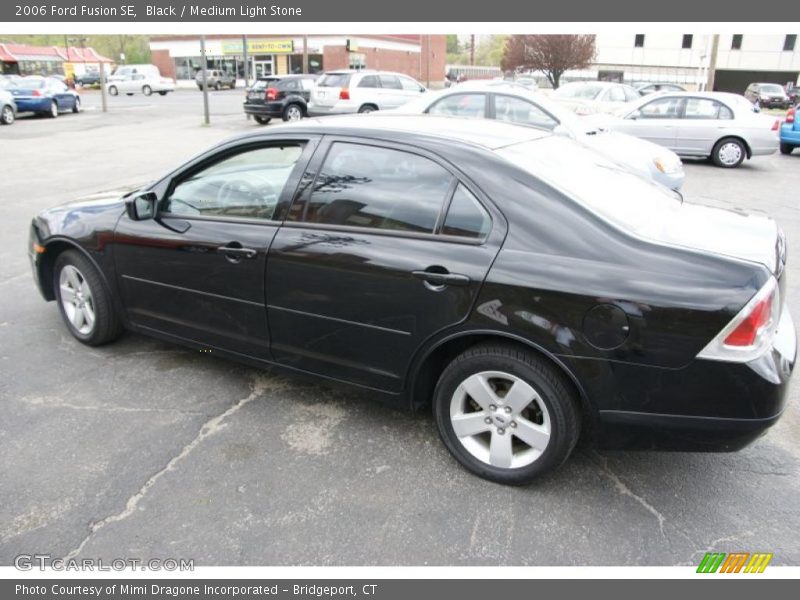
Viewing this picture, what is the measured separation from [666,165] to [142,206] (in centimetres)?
685

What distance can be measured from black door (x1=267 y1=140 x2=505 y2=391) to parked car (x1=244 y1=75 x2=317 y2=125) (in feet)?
61.8

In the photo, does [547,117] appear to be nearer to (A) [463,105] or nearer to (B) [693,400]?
(A) [463,105]

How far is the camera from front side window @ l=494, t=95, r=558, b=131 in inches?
350

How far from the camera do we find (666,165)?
8.27m

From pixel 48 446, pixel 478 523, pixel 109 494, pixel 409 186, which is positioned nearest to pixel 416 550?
pixel 478 523

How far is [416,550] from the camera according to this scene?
101 inches

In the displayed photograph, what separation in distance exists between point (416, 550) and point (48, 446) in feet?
6.60

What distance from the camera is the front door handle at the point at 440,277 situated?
2.78m

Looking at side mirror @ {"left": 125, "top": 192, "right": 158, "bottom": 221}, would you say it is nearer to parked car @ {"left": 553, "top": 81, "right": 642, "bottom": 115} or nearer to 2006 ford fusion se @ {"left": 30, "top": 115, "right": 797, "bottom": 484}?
2006 ford fusion se @ {"left": 30, "top": 115, "right": 797, "bottom": 484}

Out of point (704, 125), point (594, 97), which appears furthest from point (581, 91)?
point (704, 125)

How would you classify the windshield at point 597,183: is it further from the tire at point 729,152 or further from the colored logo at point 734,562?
the tire at point 729,152

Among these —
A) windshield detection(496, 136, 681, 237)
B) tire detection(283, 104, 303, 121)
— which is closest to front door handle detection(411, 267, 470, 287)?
windshield detection(496, 136, 681, 237)

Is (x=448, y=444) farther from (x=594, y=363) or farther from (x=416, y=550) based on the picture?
(x=594, y=363)

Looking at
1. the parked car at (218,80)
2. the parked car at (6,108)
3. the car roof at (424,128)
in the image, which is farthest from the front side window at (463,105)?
the parked car at (218,80)
